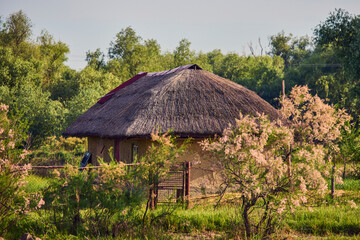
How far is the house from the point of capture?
12953 mm

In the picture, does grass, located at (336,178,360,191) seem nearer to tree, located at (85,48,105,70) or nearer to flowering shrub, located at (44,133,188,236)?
flowering shrub, located at (44,133,188,236)

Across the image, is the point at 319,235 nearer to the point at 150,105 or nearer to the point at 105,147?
the point at 150,105

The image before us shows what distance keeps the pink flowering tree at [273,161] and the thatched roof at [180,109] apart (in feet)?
18.6

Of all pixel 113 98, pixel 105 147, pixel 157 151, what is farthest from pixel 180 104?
pixel 157 151

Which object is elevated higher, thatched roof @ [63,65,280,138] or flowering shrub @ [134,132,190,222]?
thatched roof @ [63,65,280,138]

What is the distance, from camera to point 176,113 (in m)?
13.6

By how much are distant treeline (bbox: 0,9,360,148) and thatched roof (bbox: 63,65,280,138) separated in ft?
20.1

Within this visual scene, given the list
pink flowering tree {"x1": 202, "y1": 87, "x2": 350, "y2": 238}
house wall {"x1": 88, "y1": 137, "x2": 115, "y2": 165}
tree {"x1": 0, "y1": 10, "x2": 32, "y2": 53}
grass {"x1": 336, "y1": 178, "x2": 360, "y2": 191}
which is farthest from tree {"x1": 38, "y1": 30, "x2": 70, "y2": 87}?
pink flowering tree {"x1": 202, "y1": 87, "x2": 350, "y2": 238}

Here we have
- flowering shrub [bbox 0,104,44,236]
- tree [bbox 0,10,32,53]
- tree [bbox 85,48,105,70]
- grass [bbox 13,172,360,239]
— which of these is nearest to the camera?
flowering shrub [bbox 0,104,44,236]

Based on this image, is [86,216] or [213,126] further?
[213,126]

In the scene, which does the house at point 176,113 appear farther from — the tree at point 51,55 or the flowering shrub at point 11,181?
the tree at point 51,55

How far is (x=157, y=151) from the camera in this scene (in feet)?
24.6

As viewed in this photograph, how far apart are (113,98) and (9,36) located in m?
22.9

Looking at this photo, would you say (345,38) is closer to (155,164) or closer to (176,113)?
(176,113)
